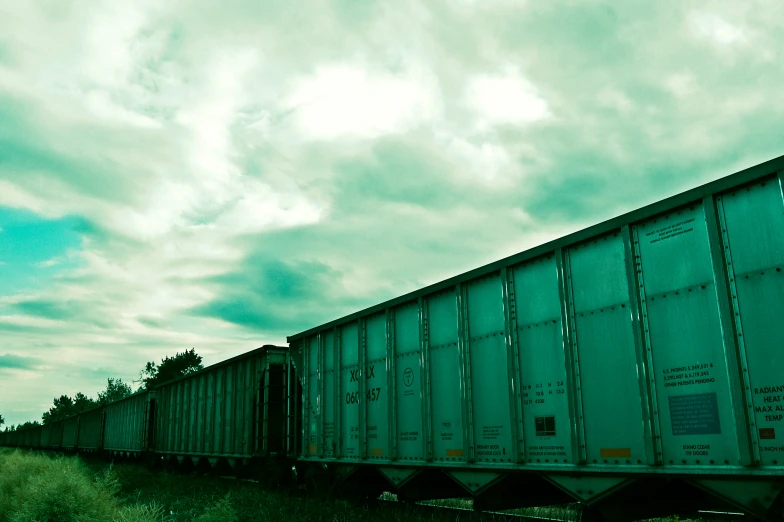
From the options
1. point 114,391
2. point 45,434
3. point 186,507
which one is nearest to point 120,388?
point 114,391

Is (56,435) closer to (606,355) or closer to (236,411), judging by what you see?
(236,411)

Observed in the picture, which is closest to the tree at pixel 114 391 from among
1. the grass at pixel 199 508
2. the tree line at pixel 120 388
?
the tree line at pixel 120 388

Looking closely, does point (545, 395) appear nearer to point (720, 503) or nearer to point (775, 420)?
point (720, 503)

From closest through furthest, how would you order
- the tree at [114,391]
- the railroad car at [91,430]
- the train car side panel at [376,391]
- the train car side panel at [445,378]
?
the train car side panel at [445,378]
the train car side panel at [376,391]
the railroad car at [91,430]
the tree at [114,391]

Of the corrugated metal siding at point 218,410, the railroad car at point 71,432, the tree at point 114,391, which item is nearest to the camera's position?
the corrugated metal siding at point 218,410

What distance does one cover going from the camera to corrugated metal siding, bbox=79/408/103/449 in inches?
1758

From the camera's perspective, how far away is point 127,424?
35156mm

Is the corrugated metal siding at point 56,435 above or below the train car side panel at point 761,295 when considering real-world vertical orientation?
below

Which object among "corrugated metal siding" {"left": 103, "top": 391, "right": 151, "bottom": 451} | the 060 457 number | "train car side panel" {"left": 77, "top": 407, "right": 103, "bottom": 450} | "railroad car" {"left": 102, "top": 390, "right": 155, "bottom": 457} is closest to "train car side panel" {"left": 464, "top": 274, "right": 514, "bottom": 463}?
the 060 457 number

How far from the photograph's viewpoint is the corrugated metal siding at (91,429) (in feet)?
147

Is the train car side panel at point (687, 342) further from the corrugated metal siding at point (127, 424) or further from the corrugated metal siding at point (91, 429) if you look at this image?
the corrugated metal siding at point (91, 429)

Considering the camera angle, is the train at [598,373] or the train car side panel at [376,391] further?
the train car side panel at [376,391]

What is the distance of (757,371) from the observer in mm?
5930

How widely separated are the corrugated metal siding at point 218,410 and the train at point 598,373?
14.8 feet
